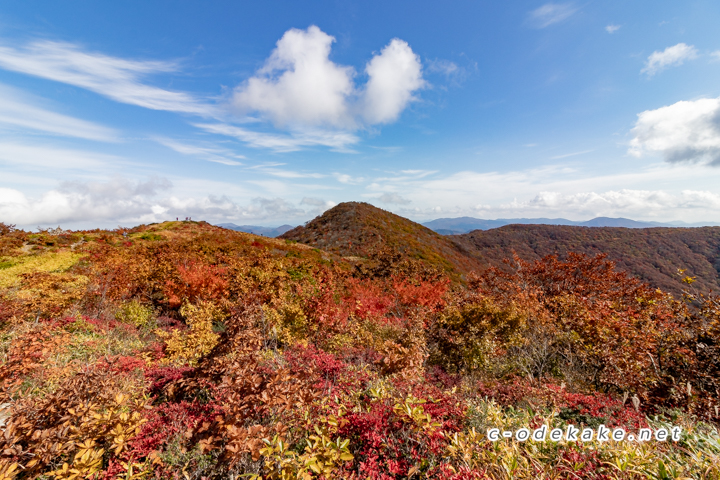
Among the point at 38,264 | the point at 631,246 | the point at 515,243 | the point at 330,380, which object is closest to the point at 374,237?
the point at 38,264

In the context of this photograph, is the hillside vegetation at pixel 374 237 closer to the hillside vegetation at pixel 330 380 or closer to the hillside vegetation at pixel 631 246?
the hillside vegetation at pixel 631 246

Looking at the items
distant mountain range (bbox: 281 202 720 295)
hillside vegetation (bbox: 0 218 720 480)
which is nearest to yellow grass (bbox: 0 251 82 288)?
hillside vegetation (bbox: 0 218 720 480)

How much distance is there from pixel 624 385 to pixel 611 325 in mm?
1648

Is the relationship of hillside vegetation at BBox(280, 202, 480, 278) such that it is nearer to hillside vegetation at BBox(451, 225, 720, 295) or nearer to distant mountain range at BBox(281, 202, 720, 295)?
distant mountain range at BBox(281, 202, 720, 295)

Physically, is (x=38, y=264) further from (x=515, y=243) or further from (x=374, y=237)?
(x=515, y=243)

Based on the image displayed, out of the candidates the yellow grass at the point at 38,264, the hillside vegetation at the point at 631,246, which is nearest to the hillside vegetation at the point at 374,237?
the hillside vegetation at the point at 631,246

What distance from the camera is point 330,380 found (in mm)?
7227

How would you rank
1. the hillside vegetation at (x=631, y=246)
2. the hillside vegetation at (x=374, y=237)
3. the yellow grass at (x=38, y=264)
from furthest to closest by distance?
1. the hillside vegetation at (x=631, y=246)
2. the hillside vegetation at (x=374, y=237)
3. the yellow grass at (x=38, y=264)

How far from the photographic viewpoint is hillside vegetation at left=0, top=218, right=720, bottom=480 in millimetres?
3600

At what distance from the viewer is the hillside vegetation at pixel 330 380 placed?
142 inches

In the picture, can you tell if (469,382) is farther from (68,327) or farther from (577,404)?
(68,327)

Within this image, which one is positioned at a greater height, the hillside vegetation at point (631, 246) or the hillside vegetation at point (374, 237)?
the hillside vegetation at point (374, 237)

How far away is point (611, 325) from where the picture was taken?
7785 millimetres

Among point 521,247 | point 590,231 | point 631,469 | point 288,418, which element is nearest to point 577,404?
point 631,469
